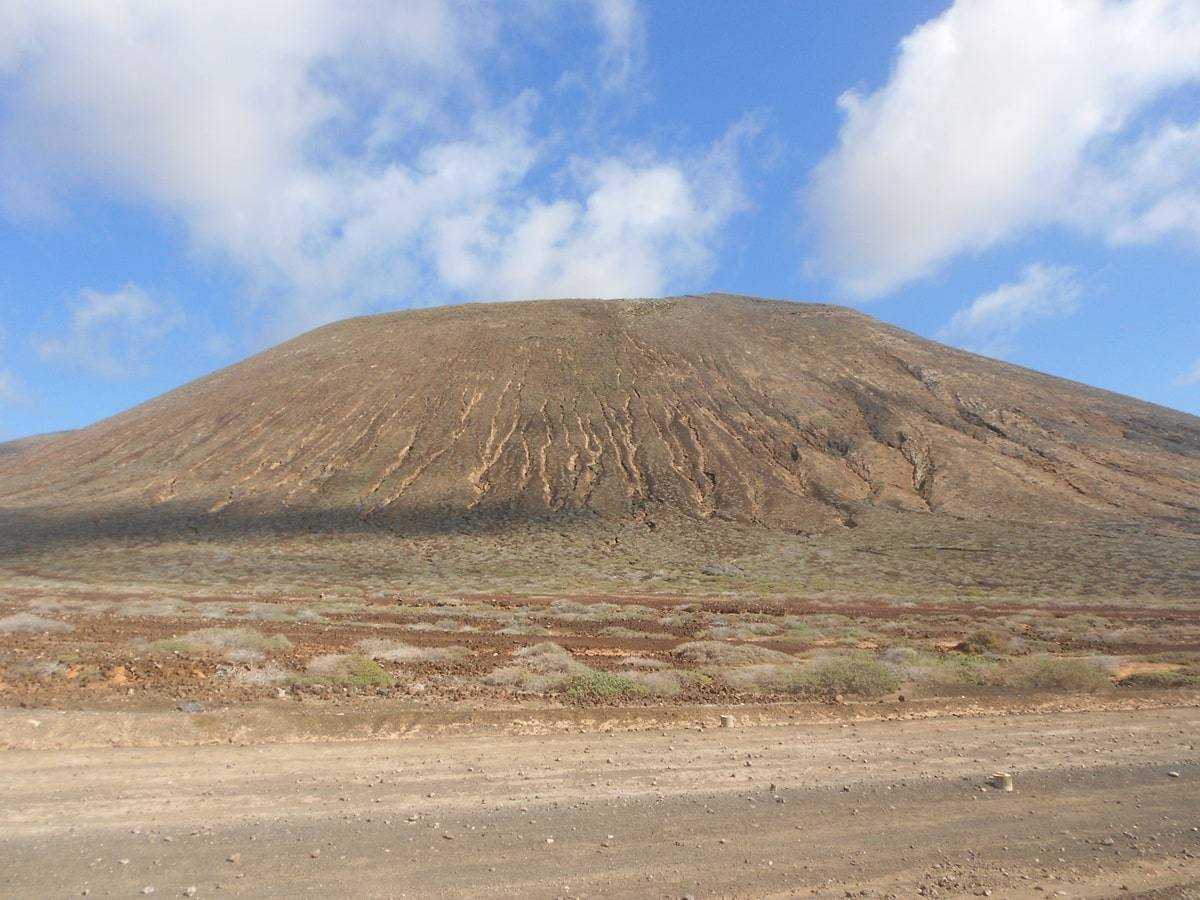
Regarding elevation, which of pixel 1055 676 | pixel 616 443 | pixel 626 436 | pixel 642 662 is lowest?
pixel 642 662

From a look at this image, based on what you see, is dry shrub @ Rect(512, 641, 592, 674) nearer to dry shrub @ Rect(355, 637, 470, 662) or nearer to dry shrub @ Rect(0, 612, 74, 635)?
dry shrub @ Rect(355, 637, 470, 662)

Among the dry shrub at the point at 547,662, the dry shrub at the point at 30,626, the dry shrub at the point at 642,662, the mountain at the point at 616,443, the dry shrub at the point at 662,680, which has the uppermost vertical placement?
the mountain at the point at 616,443

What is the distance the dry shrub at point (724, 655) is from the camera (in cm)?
1634

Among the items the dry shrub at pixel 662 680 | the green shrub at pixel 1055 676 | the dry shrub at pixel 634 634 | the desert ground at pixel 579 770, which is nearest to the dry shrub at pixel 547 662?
the desert ground at pixel 579 770

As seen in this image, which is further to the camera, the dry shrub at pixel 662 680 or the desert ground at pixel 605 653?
the dry shrub at pixel 662 680

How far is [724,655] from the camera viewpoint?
1677 cm

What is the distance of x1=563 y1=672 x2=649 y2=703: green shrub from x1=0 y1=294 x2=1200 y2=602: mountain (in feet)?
131

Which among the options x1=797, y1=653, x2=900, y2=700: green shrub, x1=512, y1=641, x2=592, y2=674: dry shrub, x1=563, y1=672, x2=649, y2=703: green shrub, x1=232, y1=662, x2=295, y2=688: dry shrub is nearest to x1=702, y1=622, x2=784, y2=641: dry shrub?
x1=512, y1=641, x2=592, y2=674: dry shrub

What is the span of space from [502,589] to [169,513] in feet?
107

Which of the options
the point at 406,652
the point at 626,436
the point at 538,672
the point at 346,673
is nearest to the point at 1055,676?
the point at 538,672

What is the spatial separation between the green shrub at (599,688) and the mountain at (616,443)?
131 feet

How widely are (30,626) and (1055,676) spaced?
21994mm

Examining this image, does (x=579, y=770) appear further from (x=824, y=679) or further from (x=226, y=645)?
(x=226, y=645)

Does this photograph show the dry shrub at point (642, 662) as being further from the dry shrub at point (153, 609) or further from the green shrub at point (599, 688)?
the dry shrub at point (153, 609)
